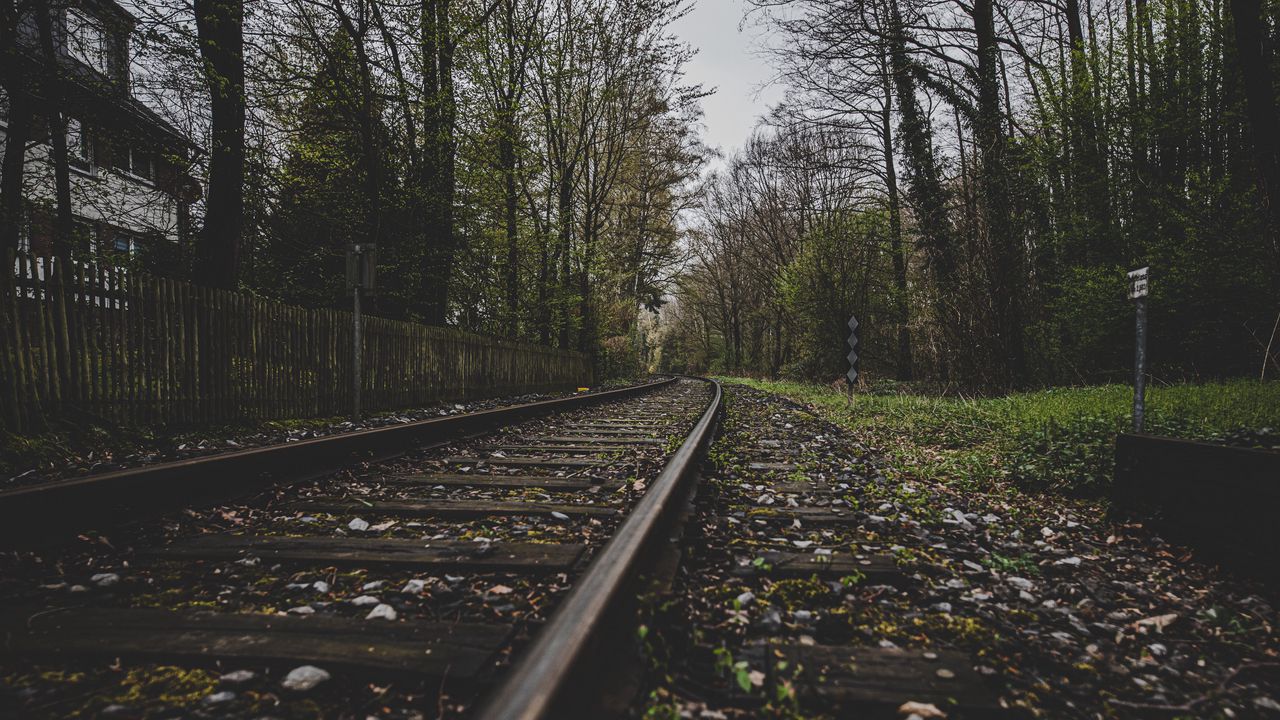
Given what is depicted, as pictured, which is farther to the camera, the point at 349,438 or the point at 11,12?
the point at 11,12

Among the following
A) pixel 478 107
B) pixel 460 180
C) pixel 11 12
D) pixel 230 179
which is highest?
pixel 478 107

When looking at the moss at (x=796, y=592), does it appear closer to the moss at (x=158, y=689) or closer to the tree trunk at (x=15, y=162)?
the moss at (x=158, y=689)

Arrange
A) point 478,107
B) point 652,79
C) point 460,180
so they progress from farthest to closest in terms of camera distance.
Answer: point 652,79 → point 478,107 → point 460,180

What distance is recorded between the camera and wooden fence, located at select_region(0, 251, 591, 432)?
441 centimetres

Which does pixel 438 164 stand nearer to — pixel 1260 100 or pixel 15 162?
pixel 15 162

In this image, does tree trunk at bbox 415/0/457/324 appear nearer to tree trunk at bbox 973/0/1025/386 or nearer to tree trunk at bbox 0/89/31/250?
tree trunk at bbox 0/89/31/250

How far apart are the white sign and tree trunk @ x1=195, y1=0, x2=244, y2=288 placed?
947 cm

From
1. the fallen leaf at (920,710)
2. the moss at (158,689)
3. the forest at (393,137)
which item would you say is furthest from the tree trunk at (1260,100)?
the forest at (393,137)

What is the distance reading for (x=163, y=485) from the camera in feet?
9.29

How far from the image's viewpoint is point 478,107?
41.7ft

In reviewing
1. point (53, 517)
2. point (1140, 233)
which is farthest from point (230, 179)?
point (1140, 233)

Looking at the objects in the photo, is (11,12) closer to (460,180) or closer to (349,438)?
(460,180)

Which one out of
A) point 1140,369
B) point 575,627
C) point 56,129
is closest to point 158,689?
point 575,627

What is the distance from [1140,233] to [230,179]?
1426 centimetres
